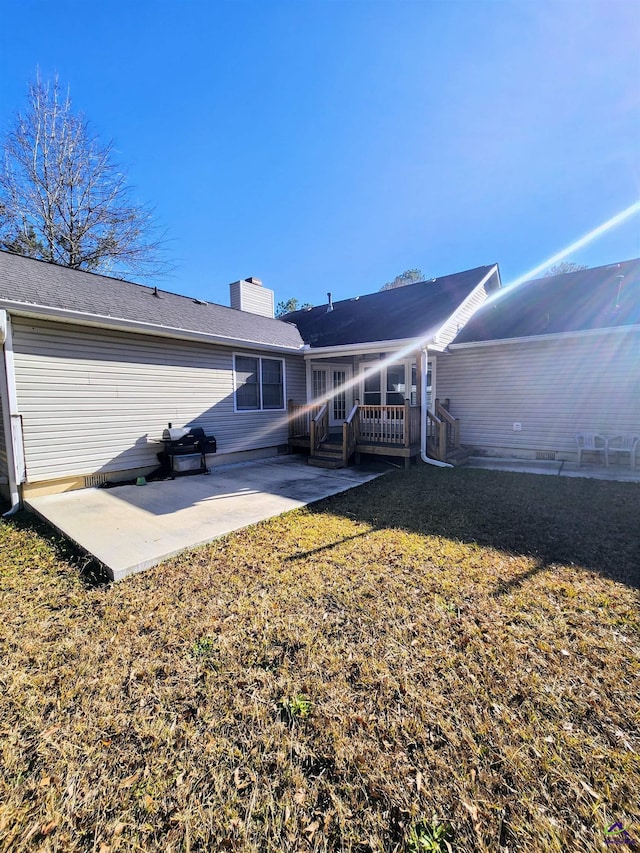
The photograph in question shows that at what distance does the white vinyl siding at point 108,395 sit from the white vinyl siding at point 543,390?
599cm

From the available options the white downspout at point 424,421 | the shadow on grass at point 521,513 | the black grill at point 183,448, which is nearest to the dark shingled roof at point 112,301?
the black grill at point 183,448

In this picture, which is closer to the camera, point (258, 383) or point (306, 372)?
point (258, 383)

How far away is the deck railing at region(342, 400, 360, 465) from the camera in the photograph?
Result: 8.09 m

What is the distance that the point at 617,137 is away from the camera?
27.3 feet

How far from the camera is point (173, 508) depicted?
206 inches

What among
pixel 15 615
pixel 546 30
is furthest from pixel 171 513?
pixel 546 30

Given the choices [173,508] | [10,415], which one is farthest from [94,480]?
[173,508]

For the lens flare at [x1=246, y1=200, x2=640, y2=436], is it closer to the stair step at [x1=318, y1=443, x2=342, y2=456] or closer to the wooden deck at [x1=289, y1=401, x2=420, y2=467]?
the wooden deck at [x1=289, y1=401, x2=420, y2=467]

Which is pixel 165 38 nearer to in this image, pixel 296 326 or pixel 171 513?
pixel 296 326

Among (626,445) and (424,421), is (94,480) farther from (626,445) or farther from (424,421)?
(626,445)

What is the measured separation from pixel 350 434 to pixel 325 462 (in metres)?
0.87

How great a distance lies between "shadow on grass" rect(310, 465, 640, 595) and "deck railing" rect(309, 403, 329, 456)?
2.23 meters

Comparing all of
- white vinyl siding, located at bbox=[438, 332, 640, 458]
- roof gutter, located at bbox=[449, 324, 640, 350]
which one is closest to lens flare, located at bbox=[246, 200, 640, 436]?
roof gutter, located at bbox=[449, 324, 640, 350]

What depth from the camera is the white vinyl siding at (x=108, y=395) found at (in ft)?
18.5
